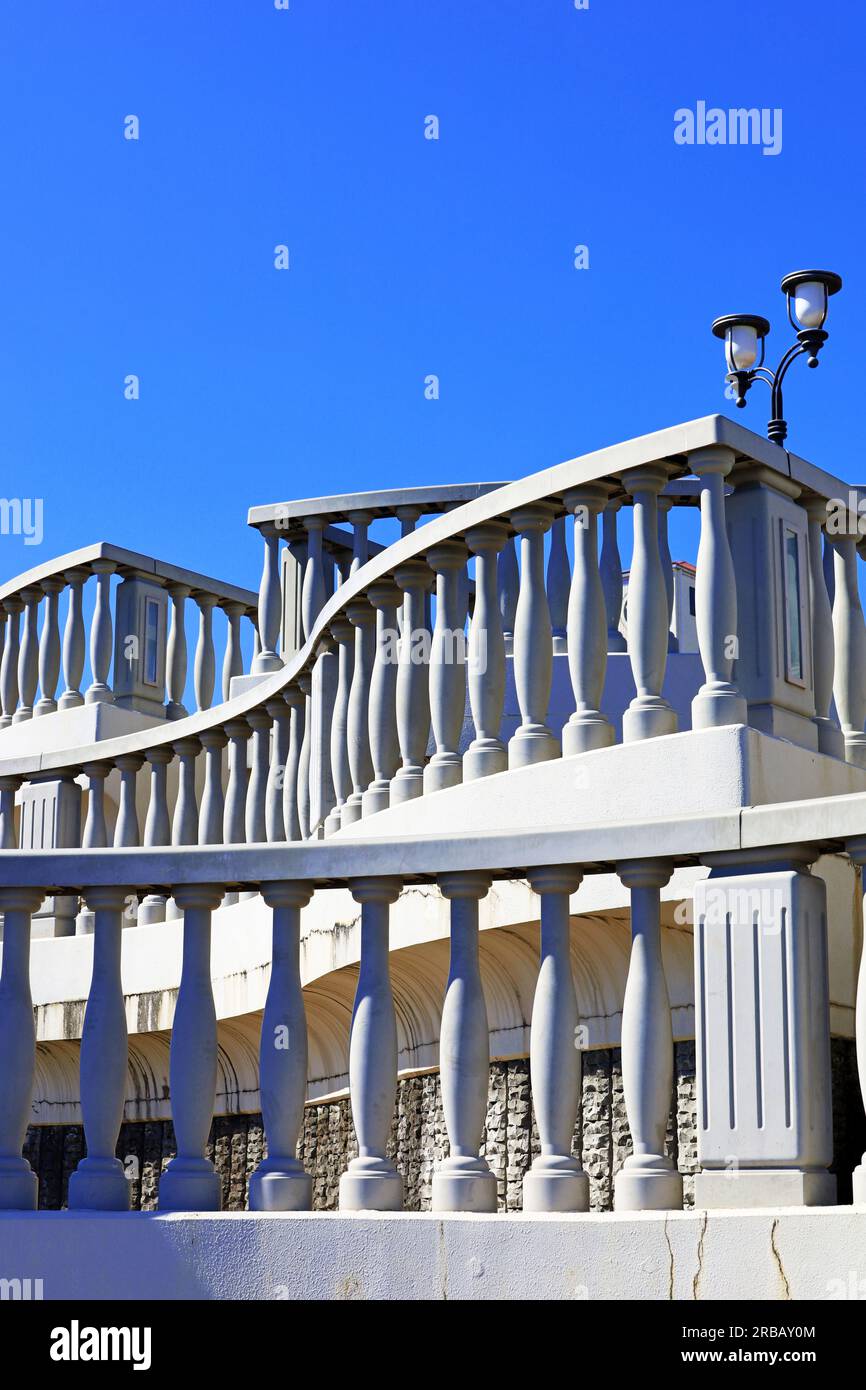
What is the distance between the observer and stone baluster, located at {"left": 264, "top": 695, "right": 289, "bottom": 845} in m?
7.00

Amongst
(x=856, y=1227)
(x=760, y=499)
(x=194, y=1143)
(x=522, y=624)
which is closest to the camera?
(x=856, y=1227)

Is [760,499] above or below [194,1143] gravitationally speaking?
above

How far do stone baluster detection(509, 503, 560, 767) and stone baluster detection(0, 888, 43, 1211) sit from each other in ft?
5.39

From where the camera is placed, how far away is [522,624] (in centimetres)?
512

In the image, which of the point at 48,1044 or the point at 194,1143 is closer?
the point at 194,1143

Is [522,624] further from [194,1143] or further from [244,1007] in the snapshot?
[244,1007]

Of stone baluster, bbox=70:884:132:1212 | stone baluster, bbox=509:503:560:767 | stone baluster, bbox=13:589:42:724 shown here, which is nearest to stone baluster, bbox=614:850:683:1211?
stone baluster, bbox=70:884:132:1212

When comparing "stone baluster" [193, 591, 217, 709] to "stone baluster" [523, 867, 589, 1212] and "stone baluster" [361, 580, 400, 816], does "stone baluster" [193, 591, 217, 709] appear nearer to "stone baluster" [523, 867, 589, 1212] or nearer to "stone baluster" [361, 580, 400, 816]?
"stone baluster" [361, 580, 400, 816]

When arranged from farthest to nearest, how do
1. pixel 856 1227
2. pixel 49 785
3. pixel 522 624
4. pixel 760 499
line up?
pixel 49 785 < pixel 522 624 < pixel 760 499 < pixel 856 1227

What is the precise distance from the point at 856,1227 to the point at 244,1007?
3711 mm

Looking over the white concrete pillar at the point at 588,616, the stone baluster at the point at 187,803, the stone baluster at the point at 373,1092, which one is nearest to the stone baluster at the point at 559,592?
the stone baluster at the point at 187,803

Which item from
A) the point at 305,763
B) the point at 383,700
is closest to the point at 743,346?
the point at 305,763
